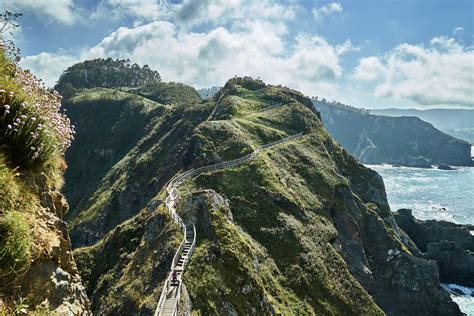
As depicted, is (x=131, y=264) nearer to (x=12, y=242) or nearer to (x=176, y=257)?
(x=176, y=257)

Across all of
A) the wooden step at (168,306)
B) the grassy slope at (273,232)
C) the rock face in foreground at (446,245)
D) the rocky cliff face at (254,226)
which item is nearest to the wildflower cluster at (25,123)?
the wooden step at (168,306)

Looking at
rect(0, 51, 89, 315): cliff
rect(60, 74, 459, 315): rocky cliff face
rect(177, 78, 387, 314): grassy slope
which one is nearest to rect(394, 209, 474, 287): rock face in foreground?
rect(60, 74, 459, 315): rocky cliff face

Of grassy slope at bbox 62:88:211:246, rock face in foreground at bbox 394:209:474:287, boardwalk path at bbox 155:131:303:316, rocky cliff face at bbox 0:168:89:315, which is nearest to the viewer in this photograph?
rocky cliff face at bbox 0:168:89:315

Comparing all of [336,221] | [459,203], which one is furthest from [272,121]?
[459,203]

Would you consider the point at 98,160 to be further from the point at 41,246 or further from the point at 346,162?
the point at 41,246

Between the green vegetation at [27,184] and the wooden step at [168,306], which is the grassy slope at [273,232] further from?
the green vegetation at [27,184]

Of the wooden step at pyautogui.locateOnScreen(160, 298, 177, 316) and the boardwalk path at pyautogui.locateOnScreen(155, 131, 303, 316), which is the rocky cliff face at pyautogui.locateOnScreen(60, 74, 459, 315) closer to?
the boardwalk path at pyautogui.locateOnScreen(155, 131, 303, 316)
